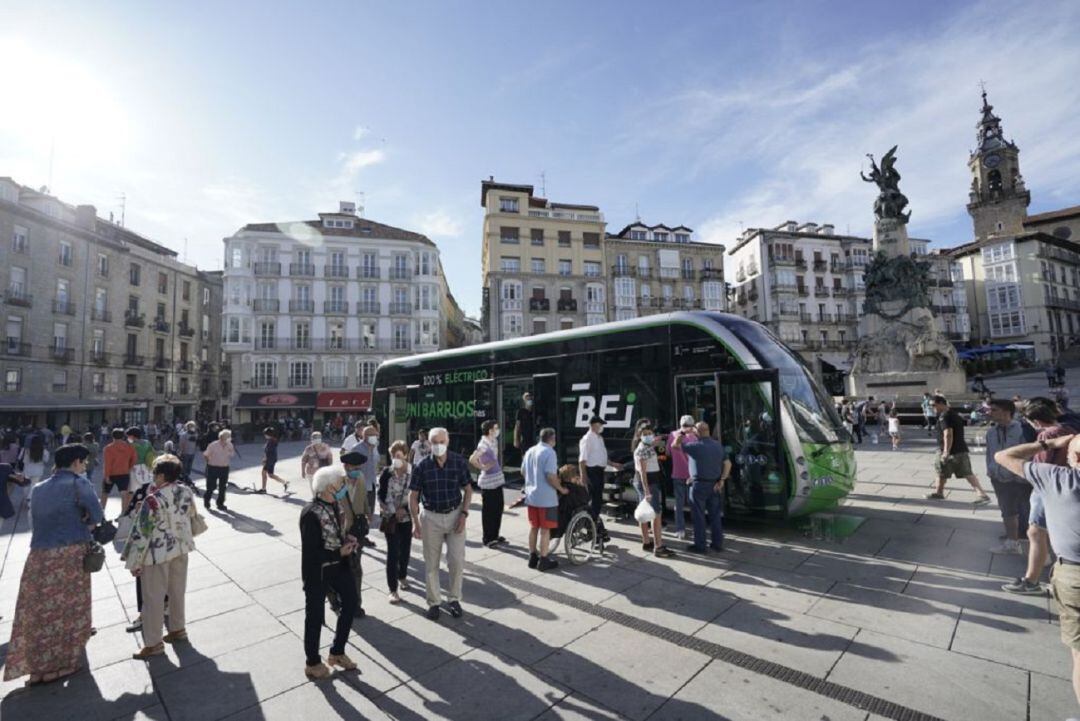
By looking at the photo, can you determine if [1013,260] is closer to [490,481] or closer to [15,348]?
[490,481]

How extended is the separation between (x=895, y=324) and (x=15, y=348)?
4968 cm

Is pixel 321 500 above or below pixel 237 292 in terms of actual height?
below

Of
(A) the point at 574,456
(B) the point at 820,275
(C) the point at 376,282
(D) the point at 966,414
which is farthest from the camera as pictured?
(B) the point at 820,275

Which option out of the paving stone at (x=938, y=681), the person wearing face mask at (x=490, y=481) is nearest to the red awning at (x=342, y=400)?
the person wearing face mask at (x=490, y=481)

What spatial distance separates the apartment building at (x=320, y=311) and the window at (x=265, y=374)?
0.08 meters

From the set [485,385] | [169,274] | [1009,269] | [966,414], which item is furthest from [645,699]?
[1009,269]

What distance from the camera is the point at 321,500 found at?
3814 millimetres

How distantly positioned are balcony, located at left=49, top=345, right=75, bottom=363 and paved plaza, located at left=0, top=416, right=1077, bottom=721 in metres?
34.3

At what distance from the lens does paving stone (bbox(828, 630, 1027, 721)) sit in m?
3.28

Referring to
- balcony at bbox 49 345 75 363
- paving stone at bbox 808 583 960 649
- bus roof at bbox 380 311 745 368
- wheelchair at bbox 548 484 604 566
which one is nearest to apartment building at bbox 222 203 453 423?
balcony at bbox 49 345 75 363

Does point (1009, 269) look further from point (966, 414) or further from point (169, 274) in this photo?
point (169, 274)

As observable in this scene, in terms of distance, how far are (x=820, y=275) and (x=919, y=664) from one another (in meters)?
54.2

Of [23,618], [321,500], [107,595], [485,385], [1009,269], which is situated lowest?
[107,595]

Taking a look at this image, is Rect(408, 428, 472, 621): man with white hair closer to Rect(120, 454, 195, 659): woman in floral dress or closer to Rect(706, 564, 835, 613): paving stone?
Rect(120, 454, 195, 659): woman in floral dress
